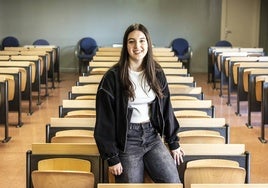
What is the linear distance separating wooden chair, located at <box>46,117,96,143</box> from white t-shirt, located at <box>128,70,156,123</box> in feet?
4.10

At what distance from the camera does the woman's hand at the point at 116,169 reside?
302cm

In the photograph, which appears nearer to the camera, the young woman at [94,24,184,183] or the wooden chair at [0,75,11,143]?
the young woman at [94,24,184,183]

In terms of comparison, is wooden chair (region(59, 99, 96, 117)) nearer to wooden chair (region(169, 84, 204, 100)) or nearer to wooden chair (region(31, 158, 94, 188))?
wooden chair (region(169, 84, 204, 100))

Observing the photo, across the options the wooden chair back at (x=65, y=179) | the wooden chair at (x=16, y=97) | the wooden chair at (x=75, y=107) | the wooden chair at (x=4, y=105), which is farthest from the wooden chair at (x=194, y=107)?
the wooden chair at (x=16, y=97)

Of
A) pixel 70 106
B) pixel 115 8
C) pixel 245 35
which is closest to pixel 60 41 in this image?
pixel 115 8

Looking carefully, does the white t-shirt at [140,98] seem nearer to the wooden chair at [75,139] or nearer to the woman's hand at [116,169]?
the woman's hand at [116,169]

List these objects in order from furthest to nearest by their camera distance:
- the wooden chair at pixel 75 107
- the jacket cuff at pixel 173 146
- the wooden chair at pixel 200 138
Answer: the wooden chair at pixel 75 107 < the wooden chair at pixel 200 138 < the jacket cuff at pixel 173 146

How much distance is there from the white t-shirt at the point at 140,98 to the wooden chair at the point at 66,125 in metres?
1.25

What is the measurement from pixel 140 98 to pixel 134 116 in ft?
0.38

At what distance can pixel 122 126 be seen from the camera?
3057 mm

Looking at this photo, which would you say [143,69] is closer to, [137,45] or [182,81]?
[137,45]

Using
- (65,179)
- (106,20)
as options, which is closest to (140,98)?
→ (65,179)

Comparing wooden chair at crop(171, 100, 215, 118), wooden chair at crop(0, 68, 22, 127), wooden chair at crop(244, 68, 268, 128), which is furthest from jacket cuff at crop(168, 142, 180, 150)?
wooden chair at crop(0, 68, 22, 127)

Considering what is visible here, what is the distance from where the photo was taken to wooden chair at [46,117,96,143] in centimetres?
418
